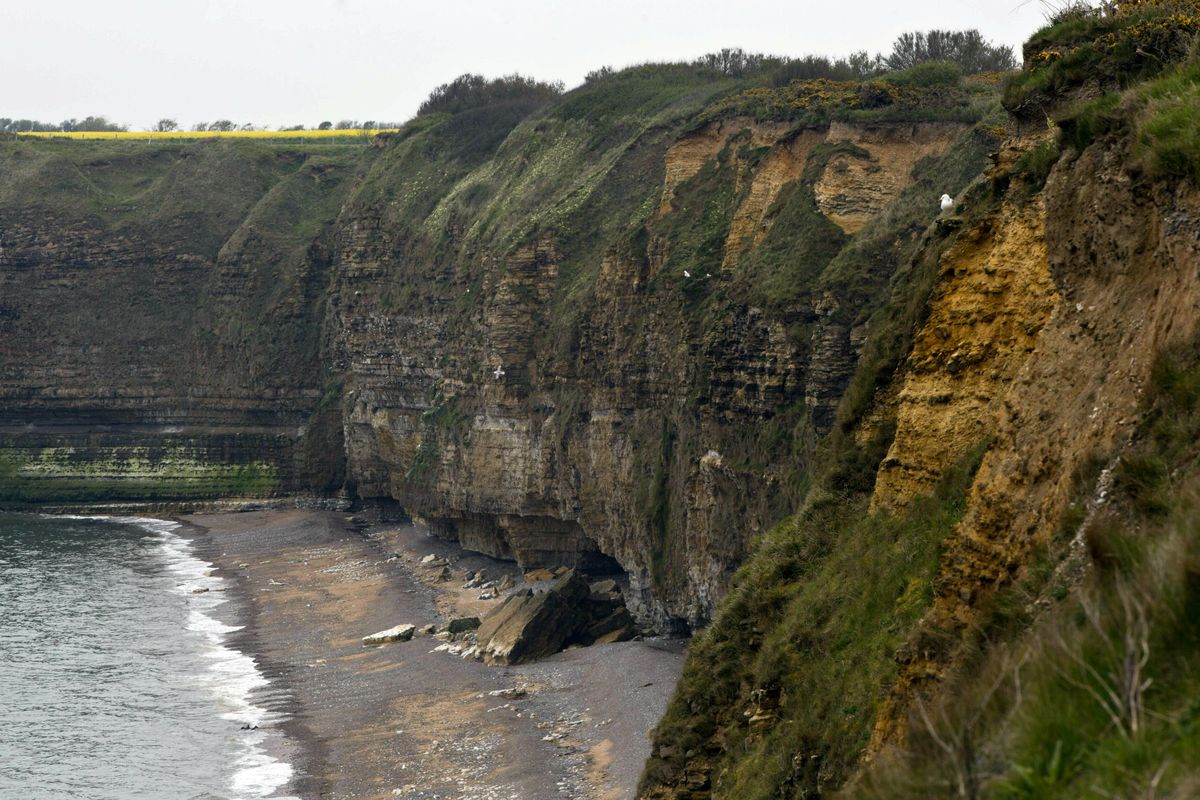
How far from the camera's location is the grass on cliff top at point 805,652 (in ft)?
51.1

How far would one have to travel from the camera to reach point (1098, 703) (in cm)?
642

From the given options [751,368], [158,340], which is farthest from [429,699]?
[158,340]

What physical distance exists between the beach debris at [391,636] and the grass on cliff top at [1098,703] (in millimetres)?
50237

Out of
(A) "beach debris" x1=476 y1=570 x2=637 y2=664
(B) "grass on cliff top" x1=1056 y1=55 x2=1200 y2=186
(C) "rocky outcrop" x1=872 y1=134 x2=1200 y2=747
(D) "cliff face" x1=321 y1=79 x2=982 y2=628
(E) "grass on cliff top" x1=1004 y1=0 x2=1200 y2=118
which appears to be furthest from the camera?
(A) "beach debris" x1=476 y1=570 x2=637 y2=664

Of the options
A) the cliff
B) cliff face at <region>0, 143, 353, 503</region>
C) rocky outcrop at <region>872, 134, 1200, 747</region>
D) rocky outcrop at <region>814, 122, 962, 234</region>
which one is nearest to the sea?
the cliff

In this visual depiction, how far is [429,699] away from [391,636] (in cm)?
1083

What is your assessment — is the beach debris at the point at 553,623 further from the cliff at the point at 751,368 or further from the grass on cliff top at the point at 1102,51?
the grass on cliff top at the point at 1102,51

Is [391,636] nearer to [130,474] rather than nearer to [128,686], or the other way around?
[128,686]

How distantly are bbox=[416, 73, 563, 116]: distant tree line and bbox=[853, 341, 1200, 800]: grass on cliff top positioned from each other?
335 ft

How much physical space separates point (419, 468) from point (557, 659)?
3152 centimetres

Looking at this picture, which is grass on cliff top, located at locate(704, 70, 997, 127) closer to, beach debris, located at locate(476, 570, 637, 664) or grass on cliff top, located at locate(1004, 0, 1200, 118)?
beach debris, located at locate(476, 570, 637, 664)

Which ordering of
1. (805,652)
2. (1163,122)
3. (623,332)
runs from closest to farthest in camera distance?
(1163,122) → (805,652) → (623,332)

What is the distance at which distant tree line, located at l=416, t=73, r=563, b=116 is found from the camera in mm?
109106

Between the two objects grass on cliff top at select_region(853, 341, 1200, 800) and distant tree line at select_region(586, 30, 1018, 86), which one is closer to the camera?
grass on cliff top at select_region(853, 341, 1200, 800)
